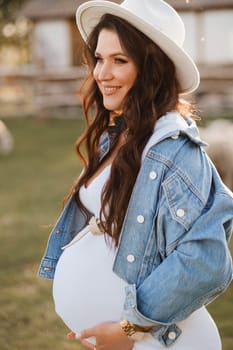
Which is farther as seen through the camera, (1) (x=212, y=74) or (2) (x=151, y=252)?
(1) (x=212, y=74)

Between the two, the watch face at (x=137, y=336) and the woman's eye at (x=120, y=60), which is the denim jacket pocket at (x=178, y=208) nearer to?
the watch face at (x=137, y=336)

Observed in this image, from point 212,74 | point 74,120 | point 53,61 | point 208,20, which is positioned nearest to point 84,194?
point 74,120

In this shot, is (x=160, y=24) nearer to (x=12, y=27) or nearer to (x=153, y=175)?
(x=153, y=175)

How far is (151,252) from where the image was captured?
2215mm

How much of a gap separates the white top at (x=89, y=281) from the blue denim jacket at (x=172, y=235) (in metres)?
0.10

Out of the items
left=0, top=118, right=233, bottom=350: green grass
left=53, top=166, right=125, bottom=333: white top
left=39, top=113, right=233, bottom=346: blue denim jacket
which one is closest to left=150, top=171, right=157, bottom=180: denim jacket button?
left=39, top=113, right=233, bottom=346: blue denim jacket

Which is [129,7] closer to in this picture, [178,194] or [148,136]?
[148,136]

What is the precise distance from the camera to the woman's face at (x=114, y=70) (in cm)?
230

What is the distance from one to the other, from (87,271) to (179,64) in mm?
721

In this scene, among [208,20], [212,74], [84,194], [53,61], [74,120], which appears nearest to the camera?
[84,194]

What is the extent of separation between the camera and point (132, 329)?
2225mm

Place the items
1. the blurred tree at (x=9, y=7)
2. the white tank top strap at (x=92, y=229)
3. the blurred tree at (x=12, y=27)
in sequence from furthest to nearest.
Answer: the blurred tree at (x=12, y=27) → the blurred tree at (x=9, y=7) → the white tank top strap at (x=92, y=229)

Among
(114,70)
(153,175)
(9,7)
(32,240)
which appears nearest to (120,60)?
(114,70)

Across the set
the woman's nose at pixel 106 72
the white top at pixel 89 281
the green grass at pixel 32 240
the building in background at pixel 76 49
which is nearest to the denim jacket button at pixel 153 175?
the white top at pixel 89 281
